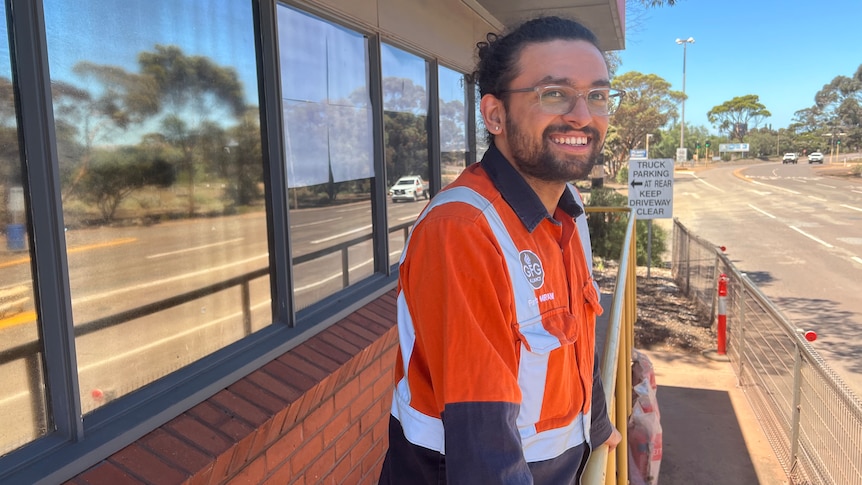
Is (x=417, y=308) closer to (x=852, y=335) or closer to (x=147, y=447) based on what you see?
(x=147, y=447)

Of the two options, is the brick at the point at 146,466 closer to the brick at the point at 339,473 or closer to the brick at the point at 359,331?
the brick at the point at 339,473

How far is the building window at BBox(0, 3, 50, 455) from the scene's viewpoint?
64.6 inches

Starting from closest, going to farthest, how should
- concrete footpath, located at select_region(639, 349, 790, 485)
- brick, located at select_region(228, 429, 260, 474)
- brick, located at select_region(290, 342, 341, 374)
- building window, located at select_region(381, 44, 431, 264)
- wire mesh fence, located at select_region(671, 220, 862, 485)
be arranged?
brick, located at select_region(228, 429, 260, 474) → brick, located at select_region(290, 342, 341, 374) → wire mesh fence, located at select_region(671, 220, 862, 485) → building window, located at select_region(381, 44, 431, 264) → concrete footpath, located at select_region(639, 349, 790, 485)

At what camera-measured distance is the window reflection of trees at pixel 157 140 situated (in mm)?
1892

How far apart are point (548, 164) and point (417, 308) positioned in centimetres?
49

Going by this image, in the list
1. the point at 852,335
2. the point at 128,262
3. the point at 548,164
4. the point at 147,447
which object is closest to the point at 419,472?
the point at 548,164

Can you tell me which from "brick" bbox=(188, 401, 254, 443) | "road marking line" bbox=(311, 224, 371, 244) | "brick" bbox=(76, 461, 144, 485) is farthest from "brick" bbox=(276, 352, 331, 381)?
"brick" bbox=(76, 461, 144, 485)

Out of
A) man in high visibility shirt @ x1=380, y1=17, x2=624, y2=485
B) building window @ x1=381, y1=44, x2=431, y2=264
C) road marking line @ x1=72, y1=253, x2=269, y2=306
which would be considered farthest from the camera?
building window @ x1=381, y1=44, x2=431, y2=264

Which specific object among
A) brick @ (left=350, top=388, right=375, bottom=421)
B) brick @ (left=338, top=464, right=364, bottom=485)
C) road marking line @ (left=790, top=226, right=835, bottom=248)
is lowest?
road marking line @ (left=790, top=226, right=835, bottom=248)

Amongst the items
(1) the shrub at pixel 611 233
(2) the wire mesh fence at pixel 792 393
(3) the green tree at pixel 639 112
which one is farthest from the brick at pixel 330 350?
(3) the green tree at pixel 639 112

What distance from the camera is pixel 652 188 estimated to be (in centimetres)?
1212

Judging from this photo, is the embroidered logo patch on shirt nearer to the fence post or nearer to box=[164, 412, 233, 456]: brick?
box=[164, 412, 233, 456]: brick

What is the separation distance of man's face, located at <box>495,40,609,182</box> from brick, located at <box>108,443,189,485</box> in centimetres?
131

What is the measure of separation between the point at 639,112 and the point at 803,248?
29.6m
